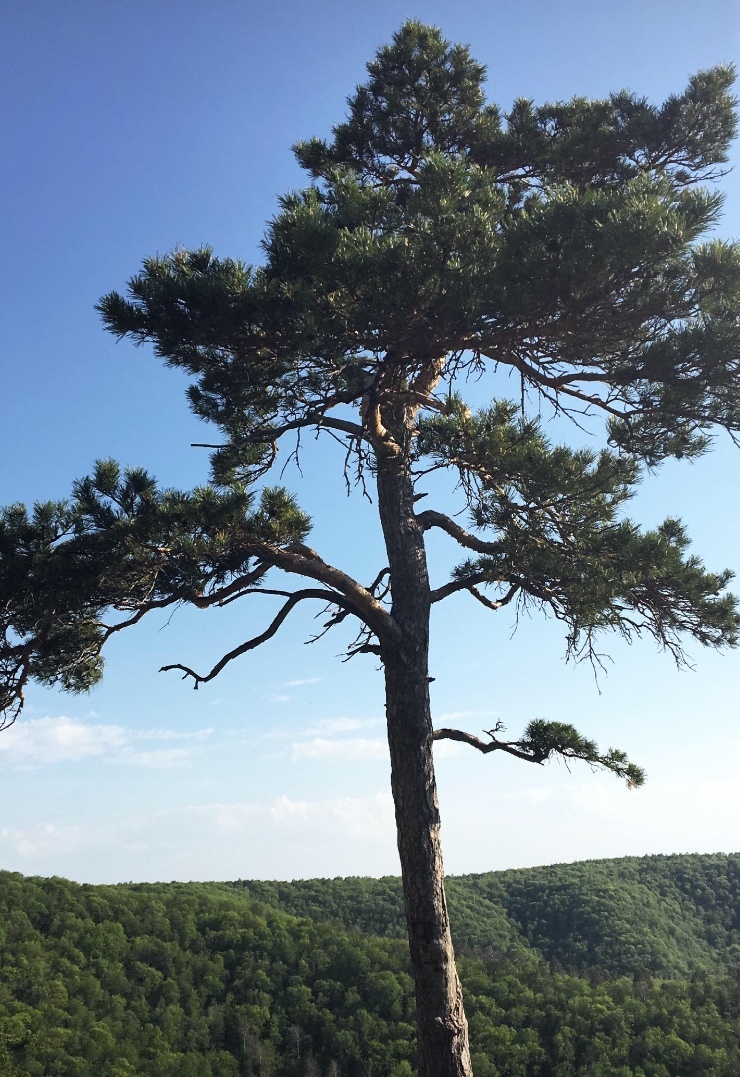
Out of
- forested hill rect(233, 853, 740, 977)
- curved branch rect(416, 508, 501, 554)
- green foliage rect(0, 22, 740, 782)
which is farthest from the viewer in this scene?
forested hill rect(233, 853, 740, 977)

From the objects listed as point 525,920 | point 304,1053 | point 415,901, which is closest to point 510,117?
point 415,901

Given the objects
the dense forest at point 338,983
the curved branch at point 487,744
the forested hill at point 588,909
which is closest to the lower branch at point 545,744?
the curved branch at point 487,744

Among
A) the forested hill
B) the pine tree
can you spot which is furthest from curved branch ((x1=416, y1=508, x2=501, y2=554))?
the forested hill

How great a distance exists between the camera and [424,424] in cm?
493

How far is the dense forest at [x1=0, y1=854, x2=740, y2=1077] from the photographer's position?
28797 millimetres

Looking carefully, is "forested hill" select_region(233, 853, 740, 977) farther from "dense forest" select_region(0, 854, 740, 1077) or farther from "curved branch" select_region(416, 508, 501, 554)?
"curved branch" select_region(416, 508, 501, 554)

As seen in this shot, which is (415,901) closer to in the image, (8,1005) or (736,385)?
(736,385)

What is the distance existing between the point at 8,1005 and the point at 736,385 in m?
38.9

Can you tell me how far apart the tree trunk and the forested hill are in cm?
4425

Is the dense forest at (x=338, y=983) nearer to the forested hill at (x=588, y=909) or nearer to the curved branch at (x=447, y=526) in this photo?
the forested hill at (x=588, y=909)

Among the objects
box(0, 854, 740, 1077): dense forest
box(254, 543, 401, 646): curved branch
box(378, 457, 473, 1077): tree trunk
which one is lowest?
box(0, 854, 740, 1077): dense forest

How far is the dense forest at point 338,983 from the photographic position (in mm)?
28797

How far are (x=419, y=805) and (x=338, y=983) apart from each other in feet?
127

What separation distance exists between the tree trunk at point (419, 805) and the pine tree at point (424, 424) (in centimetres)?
1
